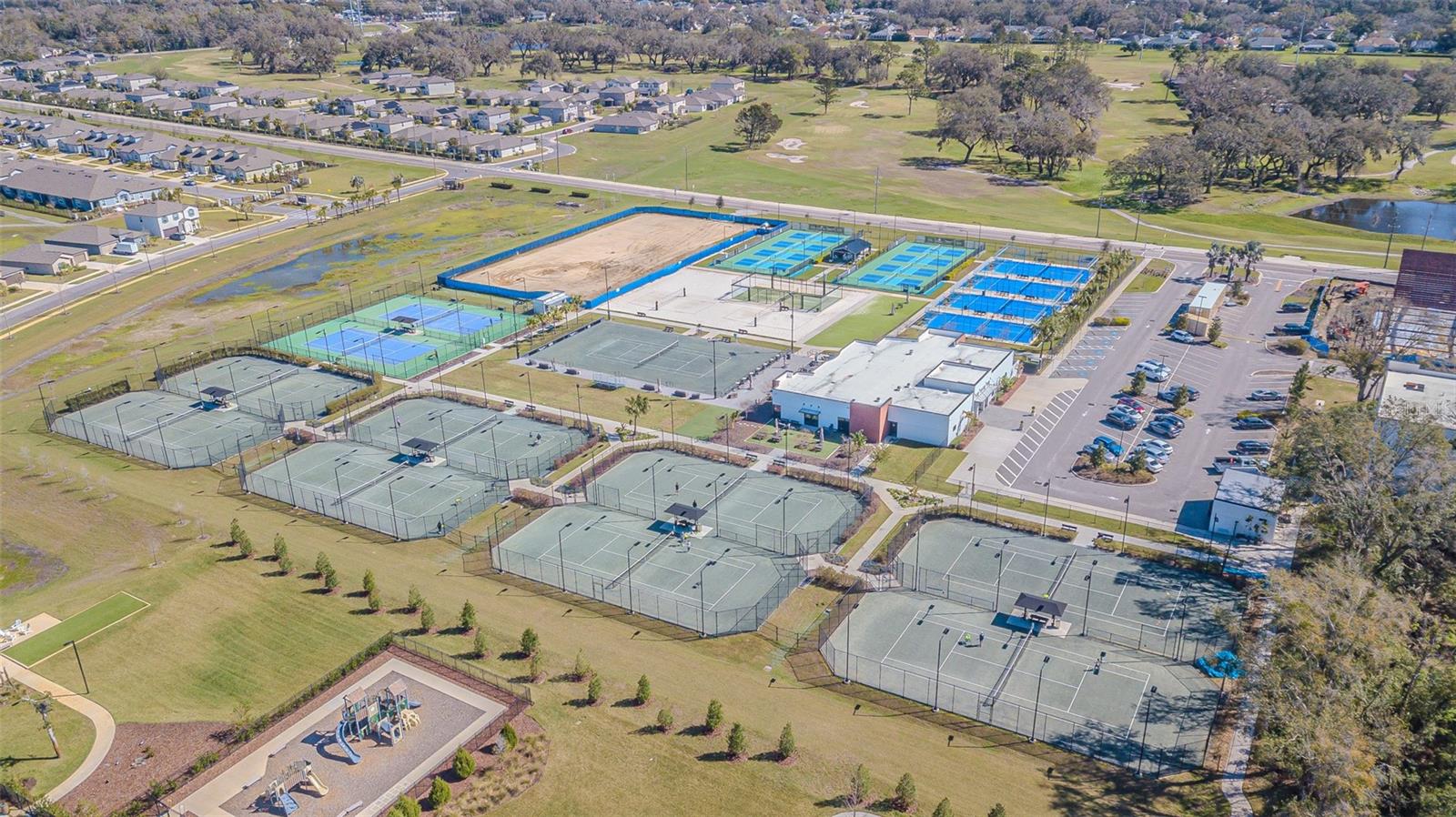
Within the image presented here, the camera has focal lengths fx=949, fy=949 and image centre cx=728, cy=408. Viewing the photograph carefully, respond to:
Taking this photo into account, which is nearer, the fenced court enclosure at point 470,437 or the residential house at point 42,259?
the fenced court enclosure at point 470,437

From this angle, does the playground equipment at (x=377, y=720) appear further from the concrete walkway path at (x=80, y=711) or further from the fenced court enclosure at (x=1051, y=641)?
the fenced court enclosure at (x=1051, y=641)

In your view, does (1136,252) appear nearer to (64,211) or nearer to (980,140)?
(980,140)

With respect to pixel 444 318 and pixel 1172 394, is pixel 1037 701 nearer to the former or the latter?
pixel 1172 394

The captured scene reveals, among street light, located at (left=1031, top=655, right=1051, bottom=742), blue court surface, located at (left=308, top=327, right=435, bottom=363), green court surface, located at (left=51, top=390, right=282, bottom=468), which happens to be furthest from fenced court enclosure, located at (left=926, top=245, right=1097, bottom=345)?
green court surface, located at (left=51, top=390, right=282, bottom=468)

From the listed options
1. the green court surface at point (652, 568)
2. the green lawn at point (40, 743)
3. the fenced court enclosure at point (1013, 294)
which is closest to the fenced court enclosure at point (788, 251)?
the fenced court enclosure at point (1013, 294)

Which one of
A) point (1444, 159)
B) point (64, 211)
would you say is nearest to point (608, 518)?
point (64, 211)

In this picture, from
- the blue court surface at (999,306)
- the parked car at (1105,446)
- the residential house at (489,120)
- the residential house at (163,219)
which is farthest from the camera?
the residential house at (489,120)

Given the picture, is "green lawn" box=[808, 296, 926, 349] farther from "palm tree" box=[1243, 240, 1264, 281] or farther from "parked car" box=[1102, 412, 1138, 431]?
"palm tree" box=[1243, 240, 1264, 281]

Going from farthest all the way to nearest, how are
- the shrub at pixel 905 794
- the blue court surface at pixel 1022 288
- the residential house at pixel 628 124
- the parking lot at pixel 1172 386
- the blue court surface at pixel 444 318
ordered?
1. the residential house at pixel 628 124
2. the blue court surface at pixel 1022 288
3. the blue court surface at pixel 444 318
4. the parking lot at pixel 1172 386
5. the shrub at pixel 905 794
